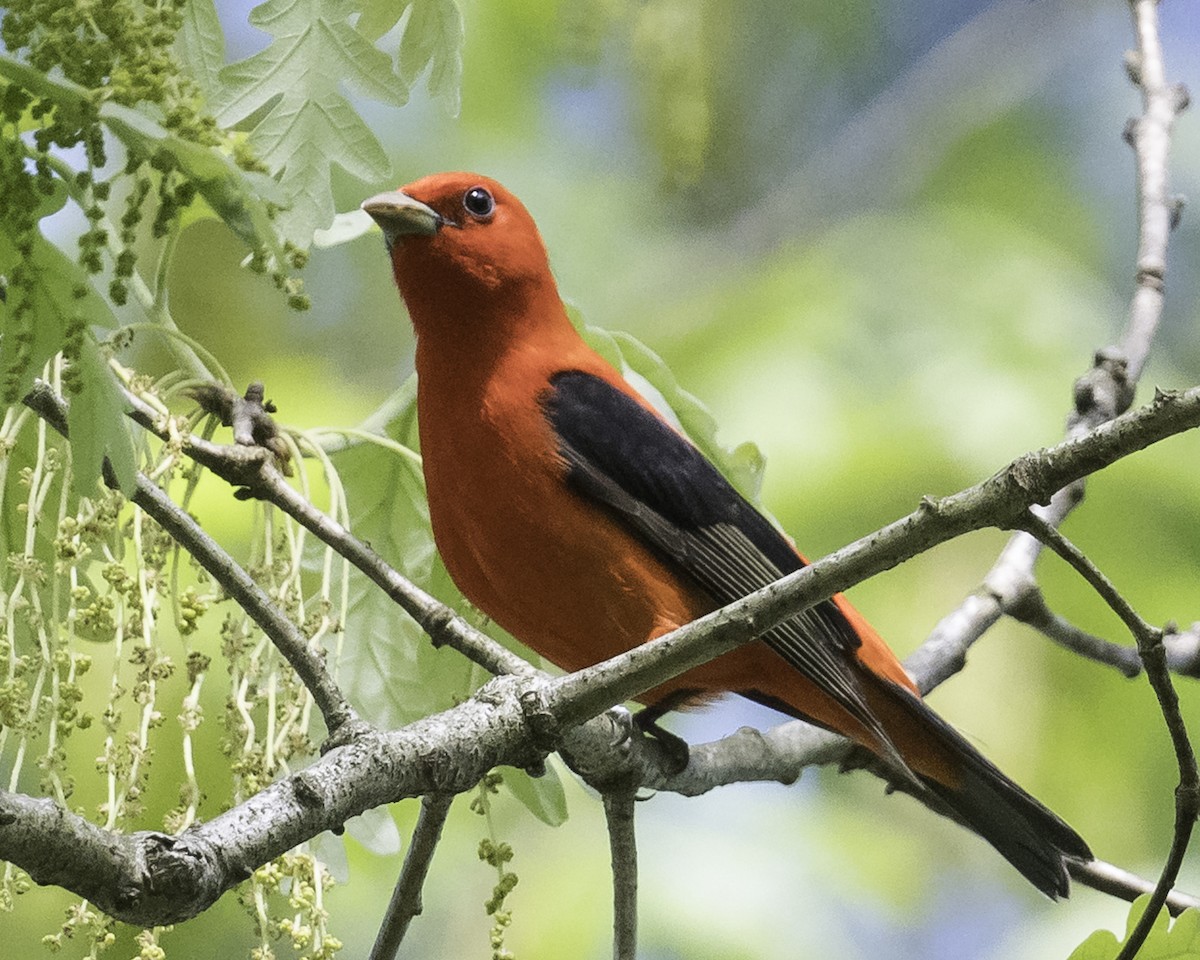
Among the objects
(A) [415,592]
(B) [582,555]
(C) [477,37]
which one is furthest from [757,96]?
(A) [415,592]

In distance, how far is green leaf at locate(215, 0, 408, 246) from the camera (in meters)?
0.77

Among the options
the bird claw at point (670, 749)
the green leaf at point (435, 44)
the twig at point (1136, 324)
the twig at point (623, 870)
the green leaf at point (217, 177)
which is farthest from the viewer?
the twig at point (1136, 324)

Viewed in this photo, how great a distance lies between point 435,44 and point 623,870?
677 millimetres

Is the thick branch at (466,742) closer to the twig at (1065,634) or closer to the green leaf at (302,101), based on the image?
the green leaf at (302,101)

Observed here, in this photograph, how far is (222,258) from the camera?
1907mm

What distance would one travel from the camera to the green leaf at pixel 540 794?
1.18m

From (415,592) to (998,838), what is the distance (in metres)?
0.71

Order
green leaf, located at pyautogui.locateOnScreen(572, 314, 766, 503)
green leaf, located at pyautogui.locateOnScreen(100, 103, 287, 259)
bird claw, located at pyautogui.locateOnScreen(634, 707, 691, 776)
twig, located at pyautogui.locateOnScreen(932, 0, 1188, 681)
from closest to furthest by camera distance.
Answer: green leaf, located at pyautogui.locateOnScreen(100, 103, 287, 259)
bird claw, located at pyautogui.locateOnScreen(634, 707, 691, 776)
green leaf, located at pyautogui.locateOnScreen(572, 314, 766, 503)
twig, located at pyautogui.locateOnScreen(932, 0, 1188, 681)

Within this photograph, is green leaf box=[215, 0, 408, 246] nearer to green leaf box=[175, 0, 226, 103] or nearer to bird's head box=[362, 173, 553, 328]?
green leaf box=[175, 0, 226, 103]

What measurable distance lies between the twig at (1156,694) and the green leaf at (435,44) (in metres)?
0.52

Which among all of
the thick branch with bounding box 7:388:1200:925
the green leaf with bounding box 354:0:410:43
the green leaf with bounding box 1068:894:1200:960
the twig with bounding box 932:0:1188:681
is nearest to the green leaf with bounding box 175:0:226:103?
the green leaf with bounding box 354:0:410:43

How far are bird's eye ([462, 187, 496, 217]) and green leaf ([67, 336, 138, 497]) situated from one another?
0.81m

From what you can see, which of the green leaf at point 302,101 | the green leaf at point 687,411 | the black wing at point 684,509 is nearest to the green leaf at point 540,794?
the black wing at point 684,509

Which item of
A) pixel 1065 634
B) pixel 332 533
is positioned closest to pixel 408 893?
pixel 332 533
